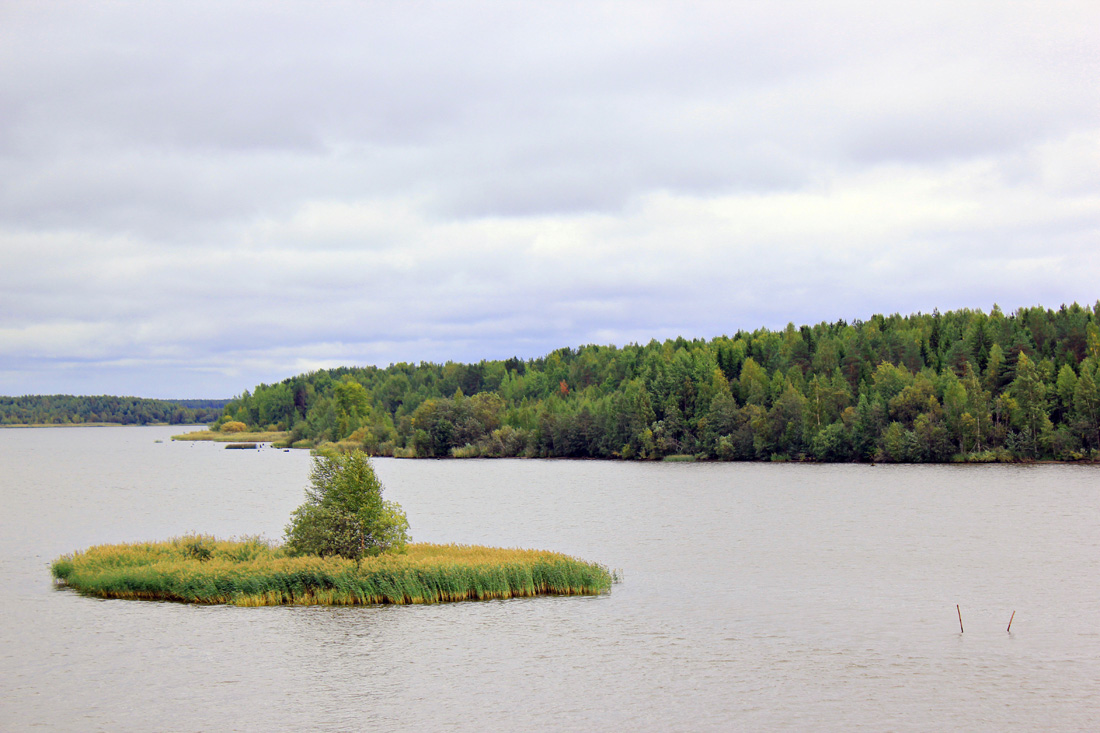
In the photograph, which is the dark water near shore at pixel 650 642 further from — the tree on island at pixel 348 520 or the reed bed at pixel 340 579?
the tree on island at pixel 348 520

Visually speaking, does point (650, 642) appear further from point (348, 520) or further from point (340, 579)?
point (348, 520)

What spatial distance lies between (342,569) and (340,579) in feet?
2.22

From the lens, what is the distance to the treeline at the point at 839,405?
431 feet

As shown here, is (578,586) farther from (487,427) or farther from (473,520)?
(487,427)

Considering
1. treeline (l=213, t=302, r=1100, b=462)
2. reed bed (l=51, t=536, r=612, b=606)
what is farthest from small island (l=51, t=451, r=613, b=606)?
treeline (l=213, t=302, r=1100, b=462)

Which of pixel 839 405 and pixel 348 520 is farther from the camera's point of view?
pixel 839 405

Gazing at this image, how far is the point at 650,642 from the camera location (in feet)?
111

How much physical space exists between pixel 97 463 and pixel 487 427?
254ft

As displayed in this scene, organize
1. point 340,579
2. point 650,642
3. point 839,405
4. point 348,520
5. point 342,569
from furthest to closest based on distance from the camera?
1. point 839,405
2. point 348,520
3. point 342,569
4. point 340,579
5. point 650,642

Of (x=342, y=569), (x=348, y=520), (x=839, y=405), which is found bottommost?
(x=342, y=569)

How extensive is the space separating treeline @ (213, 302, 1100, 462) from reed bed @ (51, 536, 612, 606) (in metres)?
104

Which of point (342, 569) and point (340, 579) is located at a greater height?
point (342, 569)

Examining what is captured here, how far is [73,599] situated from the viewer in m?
42.5

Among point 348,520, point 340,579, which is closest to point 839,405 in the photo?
point 348,520
